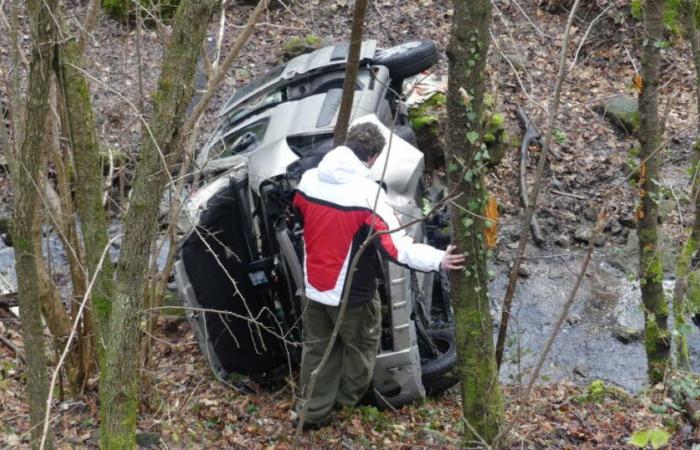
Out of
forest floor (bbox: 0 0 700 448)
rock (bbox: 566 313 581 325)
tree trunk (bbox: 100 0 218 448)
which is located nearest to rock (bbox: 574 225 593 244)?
forest floor (bbox: 0 0 700 448)

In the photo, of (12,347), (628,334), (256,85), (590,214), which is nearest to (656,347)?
(628,334)

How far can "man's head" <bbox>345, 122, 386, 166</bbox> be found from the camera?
209 inches

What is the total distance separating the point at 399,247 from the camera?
16.4 ft

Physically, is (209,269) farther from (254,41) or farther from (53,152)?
(254,41)

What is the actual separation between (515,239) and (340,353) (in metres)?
4.44

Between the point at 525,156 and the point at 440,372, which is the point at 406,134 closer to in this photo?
the point at 440,372

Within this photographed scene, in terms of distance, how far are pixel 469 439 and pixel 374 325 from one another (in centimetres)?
118

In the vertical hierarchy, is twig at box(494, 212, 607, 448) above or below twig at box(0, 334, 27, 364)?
above

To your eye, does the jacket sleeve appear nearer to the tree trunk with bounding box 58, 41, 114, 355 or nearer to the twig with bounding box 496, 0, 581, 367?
the twig with bounding box 496, 0, 581, 367

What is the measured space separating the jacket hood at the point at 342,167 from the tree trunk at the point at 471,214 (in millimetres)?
1087

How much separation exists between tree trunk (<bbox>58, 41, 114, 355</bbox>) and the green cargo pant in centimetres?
202

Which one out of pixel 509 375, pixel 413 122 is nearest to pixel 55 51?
pixel 509 375

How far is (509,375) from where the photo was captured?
287 inches

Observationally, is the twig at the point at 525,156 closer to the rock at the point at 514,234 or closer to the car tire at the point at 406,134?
the rock at the point at 514,234
